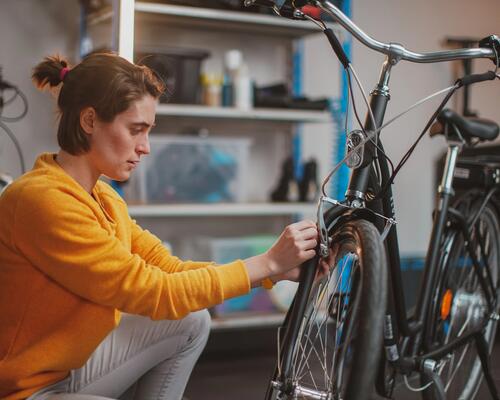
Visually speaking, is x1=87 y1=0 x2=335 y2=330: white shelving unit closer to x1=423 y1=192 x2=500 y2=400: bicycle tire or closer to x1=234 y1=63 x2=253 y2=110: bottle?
x1=234 y1=63 x2=253 y2=110: bottle

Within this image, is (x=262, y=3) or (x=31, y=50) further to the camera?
(x=31, y=50)

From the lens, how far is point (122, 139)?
1.38m

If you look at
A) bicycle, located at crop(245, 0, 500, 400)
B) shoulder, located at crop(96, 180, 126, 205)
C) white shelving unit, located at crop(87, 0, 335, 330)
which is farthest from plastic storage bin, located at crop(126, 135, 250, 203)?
shoulder, located at crop(96, 180, 126, 205)

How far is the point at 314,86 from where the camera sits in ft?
12.3

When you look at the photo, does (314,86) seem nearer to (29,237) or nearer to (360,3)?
(360,3)

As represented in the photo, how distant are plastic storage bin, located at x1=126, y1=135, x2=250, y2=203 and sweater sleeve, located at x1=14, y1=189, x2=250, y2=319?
1.73 metres

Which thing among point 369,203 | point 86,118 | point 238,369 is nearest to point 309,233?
point 369,203

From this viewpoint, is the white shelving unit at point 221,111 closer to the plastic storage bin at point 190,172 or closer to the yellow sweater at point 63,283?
the plastic storage bin at point 190,172

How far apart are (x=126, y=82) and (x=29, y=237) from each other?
0.34 m

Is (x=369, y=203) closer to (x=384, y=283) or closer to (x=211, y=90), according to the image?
(x=384, y=283)

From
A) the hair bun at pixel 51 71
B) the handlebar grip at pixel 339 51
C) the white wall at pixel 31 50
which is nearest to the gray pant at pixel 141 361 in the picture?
the hair bun at pixel 51 71

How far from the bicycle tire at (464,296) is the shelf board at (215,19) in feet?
4.18

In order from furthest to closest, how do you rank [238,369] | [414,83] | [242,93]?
[414,83], [242,93], [238,369]

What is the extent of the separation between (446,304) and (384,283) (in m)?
1.08
